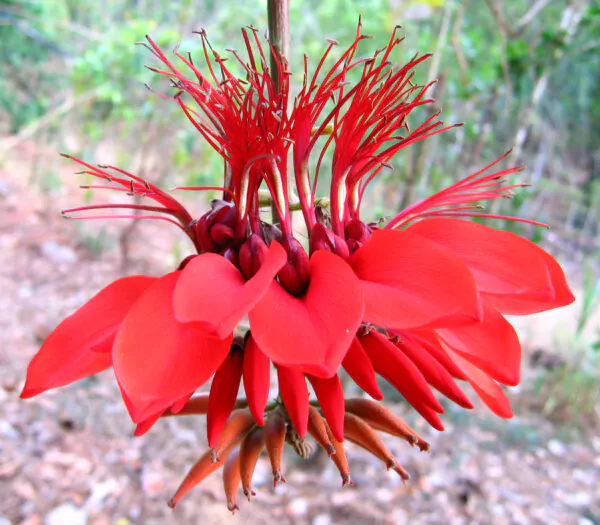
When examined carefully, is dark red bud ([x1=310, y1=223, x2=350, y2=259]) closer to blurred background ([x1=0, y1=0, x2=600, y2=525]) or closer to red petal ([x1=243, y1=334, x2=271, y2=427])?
red petal ([x1=243, y1=334, x2=271, y2=427])

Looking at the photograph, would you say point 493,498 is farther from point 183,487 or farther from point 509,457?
point 183,487

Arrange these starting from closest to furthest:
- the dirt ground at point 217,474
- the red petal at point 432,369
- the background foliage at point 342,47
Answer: the red petal at point 432,369 < the dirt ground at point 217,474 < the background foliage at point 342,47

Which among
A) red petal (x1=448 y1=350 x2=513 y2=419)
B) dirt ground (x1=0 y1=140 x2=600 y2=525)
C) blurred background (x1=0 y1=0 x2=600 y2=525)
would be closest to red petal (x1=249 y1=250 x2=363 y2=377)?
red petal (x1=448 y1=350 x2=513 y2=419)

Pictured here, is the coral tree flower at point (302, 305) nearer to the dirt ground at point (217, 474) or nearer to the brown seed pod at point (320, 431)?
the brown seed pod at point (320, 431)

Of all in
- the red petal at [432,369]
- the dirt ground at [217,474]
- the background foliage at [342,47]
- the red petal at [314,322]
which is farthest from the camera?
the background foliage at [342,47]

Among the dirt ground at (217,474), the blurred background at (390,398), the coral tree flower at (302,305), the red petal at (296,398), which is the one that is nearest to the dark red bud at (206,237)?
the coral tree flower at (302,305)

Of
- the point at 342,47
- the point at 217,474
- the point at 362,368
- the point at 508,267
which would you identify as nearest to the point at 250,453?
the point at 362,368

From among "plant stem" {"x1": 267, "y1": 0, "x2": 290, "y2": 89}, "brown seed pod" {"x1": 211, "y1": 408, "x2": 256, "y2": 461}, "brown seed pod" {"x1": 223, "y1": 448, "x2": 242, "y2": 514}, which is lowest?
"brown seed pod" {"x1": 223, "y1": 448, "x2": 242, "y2": 514}
